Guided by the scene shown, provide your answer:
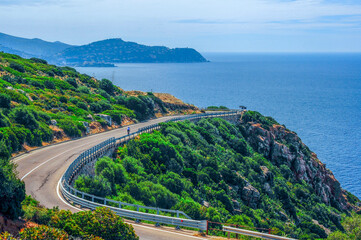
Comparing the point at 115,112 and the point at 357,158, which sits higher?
the point at 115,112

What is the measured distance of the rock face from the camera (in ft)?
173

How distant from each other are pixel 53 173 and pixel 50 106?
2234 cm

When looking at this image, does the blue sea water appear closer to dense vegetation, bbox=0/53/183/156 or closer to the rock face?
the rock face

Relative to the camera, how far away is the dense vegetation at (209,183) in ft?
81.5

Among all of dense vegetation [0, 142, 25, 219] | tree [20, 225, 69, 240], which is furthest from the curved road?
tree [20, 225, 69, 240]

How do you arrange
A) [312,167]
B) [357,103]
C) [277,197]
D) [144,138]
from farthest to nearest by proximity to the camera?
[357,103] → [312,167] → [277,197] → [144,138]

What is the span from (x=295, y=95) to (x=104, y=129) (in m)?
118

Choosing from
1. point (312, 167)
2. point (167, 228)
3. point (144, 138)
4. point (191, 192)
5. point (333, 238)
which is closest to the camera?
point (167, 228)

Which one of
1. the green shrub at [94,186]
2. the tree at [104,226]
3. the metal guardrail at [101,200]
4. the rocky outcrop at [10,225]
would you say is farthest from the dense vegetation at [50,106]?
the tree at [104,226]

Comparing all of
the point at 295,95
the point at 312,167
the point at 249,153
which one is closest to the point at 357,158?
the point at 312,167

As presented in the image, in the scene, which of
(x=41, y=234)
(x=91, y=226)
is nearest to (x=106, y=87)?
(x=91, y=226)

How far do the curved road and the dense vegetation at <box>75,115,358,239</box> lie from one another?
7.34ft

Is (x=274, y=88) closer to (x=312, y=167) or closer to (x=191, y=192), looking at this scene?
(x=312, y=167)

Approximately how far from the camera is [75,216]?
15.0m
